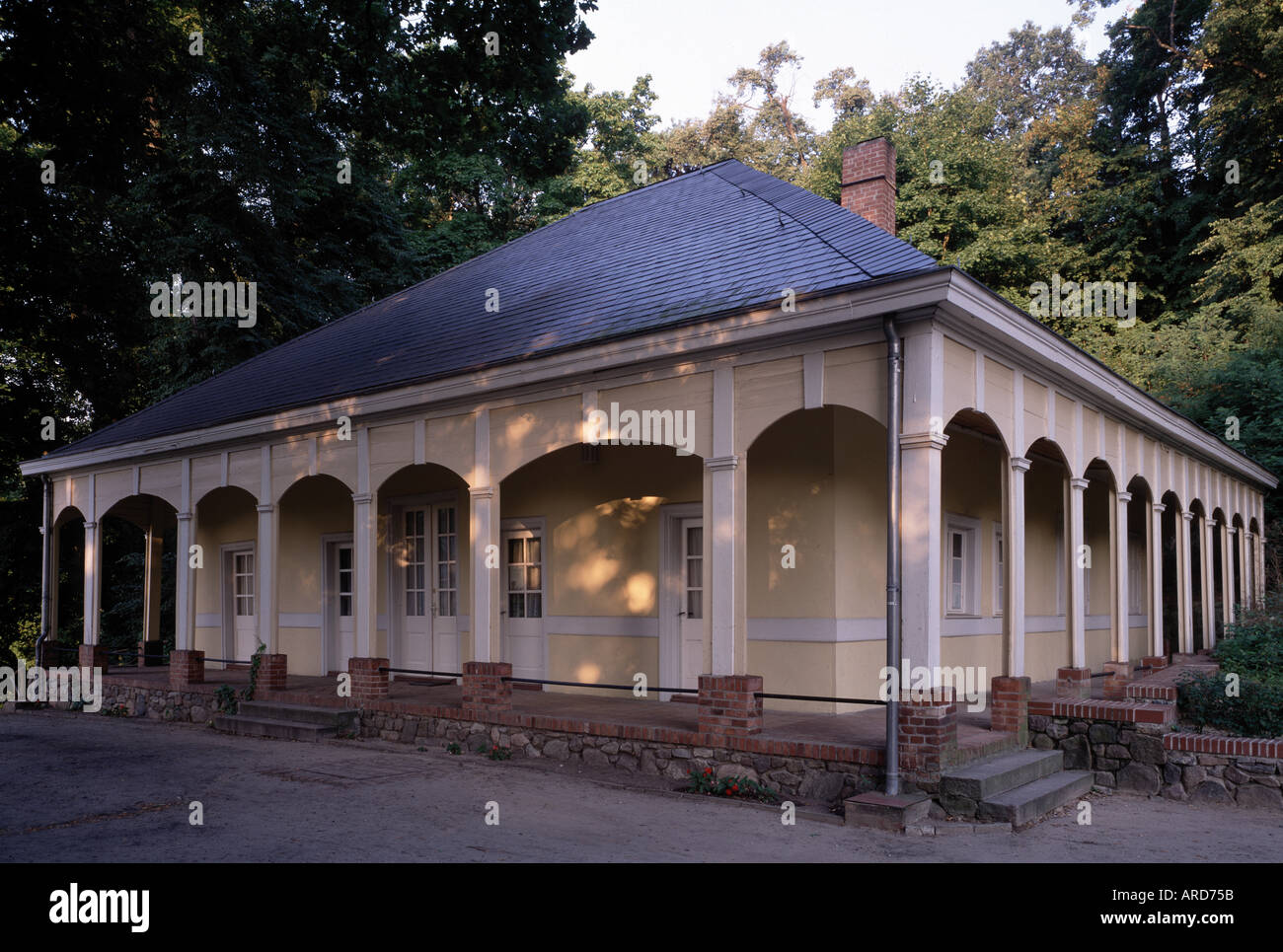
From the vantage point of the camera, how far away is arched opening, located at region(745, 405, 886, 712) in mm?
9633

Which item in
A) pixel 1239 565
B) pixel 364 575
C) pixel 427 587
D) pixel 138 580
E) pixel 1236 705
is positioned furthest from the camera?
pixel 138 580

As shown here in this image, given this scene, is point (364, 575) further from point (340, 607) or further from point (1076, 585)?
point (1076, 585)

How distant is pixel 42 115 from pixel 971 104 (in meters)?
29.2

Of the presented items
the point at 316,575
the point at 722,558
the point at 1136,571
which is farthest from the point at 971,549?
the point at 316,575

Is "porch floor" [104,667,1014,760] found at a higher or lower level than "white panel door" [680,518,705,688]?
lower

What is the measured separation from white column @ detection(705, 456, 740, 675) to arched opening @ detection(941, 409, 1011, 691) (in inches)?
144

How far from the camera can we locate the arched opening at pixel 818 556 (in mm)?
9633

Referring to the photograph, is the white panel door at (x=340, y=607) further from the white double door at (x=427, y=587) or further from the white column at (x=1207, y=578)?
the white column at (x=1207, y=578)

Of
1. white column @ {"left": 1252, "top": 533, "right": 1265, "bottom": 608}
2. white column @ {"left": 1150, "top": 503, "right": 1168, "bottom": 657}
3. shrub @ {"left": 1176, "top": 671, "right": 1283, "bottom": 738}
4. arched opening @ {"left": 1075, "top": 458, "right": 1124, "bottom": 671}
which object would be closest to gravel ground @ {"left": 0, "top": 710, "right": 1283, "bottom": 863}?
shrub @ {"left": 1176, "top": 671, "right": 1283, "bottom": 738}

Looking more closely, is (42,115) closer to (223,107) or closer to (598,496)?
(598,496)

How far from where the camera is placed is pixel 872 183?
13094 mm

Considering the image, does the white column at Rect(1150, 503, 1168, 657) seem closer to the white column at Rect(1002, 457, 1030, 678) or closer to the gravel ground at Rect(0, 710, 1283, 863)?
the white column at Rect(1002, 457, 1030, 678)

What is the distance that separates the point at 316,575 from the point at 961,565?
9171 millimetres

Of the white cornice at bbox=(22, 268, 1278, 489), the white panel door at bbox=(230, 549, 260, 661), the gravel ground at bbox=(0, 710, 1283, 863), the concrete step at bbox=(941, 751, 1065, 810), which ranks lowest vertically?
the gravel ground at bbox=(0, 710, 1283, 863)
